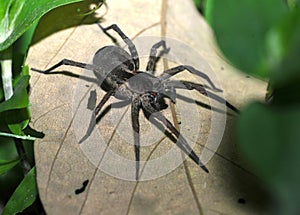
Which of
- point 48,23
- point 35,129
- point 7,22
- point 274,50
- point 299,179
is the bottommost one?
point 35,129

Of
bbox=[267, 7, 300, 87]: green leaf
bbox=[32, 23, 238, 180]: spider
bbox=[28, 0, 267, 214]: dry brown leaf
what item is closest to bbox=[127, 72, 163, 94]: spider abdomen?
bbox=[32, 23, 238, 180]: spider

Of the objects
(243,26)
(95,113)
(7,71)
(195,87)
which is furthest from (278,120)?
(7,71)

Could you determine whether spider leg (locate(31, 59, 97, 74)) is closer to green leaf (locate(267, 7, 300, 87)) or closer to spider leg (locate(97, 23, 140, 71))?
spider leg (locate(97, 23, 140, 71))

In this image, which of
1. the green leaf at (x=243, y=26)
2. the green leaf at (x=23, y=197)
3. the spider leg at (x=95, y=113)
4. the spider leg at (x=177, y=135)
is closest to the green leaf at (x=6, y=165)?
the green leaf at (x=23, y=197)

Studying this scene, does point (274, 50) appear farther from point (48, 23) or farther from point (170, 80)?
point (48, 23)

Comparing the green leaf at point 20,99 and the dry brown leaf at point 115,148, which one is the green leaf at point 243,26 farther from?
the green leaf at point 20,99

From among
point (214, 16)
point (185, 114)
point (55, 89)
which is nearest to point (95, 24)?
point (55, 89)

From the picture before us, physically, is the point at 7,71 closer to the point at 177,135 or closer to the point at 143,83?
the point at 143,83
